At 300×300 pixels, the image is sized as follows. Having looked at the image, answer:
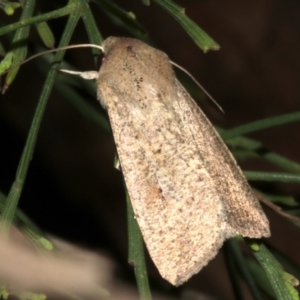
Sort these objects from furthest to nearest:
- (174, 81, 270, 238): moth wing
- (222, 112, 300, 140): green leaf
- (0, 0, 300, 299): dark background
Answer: (0, 0, 300, 299): dark background, (222, 112, 300, 140): green leaf, (174, 81, 270, 238): moth wing

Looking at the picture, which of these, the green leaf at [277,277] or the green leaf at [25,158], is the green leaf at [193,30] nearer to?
the green leaf at [25,158]

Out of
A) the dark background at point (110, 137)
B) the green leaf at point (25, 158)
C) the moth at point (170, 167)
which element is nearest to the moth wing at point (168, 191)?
the moth at point (170, 167)

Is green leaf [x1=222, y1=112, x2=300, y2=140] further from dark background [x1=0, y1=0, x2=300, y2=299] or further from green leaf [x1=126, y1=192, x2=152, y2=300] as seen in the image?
dark background [x1=0, y1=0, x2=300, y2=299]

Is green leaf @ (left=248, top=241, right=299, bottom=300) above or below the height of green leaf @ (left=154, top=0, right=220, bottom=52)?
below

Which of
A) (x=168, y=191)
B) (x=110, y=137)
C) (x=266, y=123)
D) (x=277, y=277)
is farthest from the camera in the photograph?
(x=110, y=137)

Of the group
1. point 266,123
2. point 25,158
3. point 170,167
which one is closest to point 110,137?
point 266,123

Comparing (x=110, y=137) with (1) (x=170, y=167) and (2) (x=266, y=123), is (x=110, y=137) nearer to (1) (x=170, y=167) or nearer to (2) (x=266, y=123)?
(2) (x=266, y=123)

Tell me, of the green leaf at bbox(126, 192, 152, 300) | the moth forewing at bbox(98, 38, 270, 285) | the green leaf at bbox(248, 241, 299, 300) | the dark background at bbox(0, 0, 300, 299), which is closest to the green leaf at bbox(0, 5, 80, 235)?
the moth forewing at bbox(98, 38, 270, 285)
